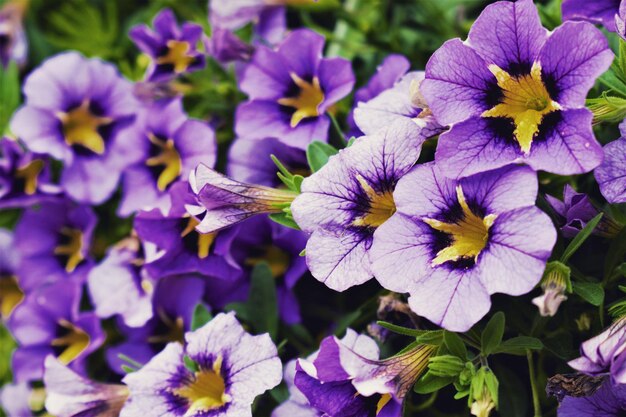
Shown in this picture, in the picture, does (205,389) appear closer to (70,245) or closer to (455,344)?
(455,344)

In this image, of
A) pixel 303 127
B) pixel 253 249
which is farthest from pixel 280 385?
pixel 303 127

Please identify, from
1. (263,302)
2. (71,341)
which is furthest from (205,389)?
(71,341)

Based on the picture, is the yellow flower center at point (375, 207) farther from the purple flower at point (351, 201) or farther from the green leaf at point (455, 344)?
the green leaf at point (455, 344)

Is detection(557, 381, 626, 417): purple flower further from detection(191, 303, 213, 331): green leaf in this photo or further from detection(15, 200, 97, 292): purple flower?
detection(15, 200, 97, 292): purple flower

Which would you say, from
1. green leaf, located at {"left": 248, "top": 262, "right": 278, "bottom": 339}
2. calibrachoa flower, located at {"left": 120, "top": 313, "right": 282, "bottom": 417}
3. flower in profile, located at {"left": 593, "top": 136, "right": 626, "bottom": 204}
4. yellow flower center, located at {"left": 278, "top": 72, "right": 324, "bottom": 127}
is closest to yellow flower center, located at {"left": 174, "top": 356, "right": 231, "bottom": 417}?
calibrachoa flower, located at {"left": 120, "top": 313, "right": 282, "bottom": 417}

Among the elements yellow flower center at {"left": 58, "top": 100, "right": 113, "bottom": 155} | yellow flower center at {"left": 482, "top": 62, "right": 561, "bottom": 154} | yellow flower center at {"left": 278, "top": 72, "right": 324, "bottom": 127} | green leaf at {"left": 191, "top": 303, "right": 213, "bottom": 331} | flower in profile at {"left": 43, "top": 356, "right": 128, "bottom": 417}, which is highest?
yellow flower center at {"left": 482, "top": 62, "right": 561, "bottom": 154}

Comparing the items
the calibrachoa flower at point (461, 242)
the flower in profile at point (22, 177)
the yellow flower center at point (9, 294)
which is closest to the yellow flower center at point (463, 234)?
the calibrachoa flower at point (461, 242)
